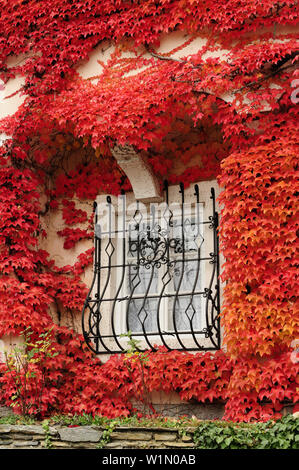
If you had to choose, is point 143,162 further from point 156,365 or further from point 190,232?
point 156,365

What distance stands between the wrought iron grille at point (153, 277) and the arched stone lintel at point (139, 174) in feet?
0.51

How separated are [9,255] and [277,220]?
2.79m

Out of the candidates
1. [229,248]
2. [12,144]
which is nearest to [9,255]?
[12,144]

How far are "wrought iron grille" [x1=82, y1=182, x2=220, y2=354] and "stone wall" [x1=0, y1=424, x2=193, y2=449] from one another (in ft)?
3.86

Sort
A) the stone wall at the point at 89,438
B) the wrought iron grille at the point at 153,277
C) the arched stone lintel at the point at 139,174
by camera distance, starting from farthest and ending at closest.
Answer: the arched stone lintel at the point at 139,174, the wrought iron grille at the point at 153,277, the stone wall at the point at 89,438

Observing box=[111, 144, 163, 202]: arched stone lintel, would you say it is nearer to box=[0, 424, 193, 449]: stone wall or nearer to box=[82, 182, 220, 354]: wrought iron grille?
box=[82, 182, 220, 354]: wrought iron grille

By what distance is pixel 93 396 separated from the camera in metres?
5.88

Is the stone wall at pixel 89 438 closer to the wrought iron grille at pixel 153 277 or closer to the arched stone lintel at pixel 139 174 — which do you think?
the wrought iron grille at pixel 153 277

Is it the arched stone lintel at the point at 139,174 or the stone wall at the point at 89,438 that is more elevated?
the arched stone lintel at the point at 139,174

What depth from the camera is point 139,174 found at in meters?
6.22

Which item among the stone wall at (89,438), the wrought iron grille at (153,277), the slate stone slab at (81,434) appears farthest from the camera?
the wrought iron grille at (153,277)

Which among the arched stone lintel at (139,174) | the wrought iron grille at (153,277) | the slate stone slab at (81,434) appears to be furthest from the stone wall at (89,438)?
the arched stone lintel at (139,174)

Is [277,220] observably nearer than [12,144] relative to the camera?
Yes

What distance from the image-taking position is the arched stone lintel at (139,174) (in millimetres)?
6054
